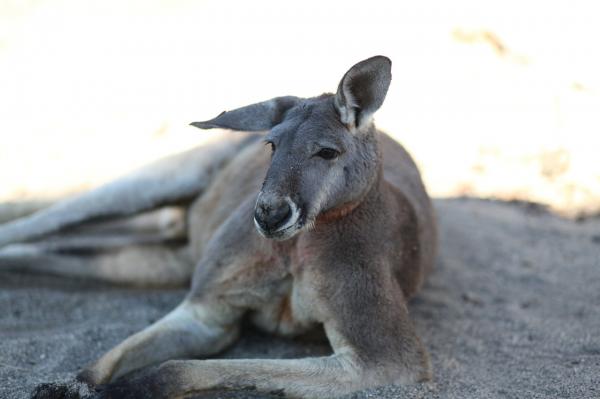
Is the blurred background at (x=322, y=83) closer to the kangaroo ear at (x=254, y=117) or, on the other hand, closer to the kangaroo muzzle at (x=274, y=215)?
the kangaroo ear at (x=254, y=117)

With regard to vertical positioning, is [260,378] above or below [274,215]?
below

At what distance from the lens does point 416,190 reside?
13.9 feet

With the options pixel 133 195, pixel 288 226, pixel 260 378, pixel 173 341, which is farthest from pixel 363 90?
pixel 133 195

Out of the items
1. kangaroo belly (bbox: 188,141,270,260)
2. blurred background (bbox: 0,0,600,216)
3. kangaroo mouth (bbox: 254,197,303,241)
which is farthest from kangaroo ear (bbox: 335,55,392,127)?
blurred background (bbox: 0,0,600,216)

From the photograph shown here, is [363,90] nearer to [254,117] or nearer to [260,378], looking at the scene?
[254,117]

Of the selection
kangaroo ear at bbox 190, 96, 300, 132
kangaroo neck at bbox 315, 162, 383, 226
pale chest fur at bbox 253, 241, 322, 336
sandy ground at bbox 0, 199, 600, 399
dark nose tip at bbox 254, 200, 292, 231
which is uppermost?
kangaroo ear at bbox 190, 96, 300, 132

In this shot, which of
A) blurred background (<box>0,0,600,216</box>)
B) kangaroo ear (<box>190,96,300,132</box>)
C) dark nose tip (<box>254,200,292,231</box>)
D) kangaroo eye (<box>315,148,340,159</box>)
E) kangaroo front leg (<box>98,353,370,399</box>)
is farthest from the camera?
blurred background (<box>0,0,600,216</box>)

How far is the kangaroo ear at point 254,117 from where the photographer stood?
324 centimetres

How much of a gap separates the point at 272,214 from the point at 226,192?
1646 mm

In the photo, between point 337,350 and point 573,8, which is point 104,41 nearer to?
point 573,8

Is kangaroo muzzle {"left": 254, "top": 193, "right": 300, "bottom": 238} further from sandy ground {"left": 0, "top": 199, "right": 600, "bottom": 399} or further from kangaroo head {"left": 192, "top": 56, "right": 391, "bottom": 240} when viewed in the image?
sandy ground {"left": 0, "top": 199, "right": 600, "bottom": 399}

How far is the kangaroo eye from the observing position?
312 cm

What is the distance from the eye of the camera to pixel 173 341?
3525mm

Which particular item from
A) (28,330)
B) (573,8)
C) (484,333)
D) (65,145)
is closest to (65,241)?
(28,330)
